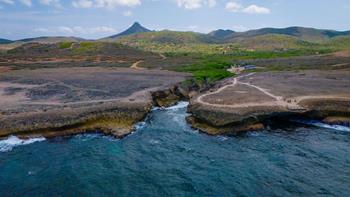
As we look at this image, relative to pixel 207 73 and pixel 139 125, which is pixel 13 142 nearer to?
pixel 139 125

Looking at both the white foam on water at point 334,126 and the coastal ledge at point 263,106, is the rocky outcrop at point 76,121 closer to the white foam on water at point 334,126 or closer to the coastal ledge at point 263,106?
the coastal ledge at point 263,106

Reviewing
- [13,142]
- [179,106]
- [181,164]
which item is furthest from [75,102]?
[181,164]

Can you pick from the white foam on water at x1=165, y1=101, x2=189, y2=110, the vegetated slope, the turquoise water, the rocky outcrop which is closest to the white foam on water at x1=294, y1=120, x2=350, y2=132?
the turquoise water

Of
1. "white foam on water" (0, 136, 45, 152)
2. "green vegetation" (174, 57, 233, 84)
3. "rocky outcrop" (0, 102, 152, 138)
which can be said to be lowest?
"white foam on water" (0, 136, 45, 152)

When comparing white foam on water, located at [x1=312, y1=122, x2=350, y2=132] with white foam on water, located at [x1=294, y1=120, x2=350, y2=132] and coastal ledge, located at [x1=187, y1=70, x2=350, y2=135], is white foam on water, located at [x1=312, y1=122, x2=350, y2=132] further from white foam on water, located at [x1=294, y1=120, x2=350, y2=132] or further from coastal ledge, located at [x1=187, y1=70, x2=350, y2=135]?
coastal ledge, located at [x1=187, y1=70, x2=350, y2=135]

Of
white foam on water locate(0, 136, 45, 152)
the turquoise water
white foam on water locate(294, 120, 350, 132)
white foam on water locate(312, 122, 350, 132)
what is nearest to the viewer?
the turquoise water
